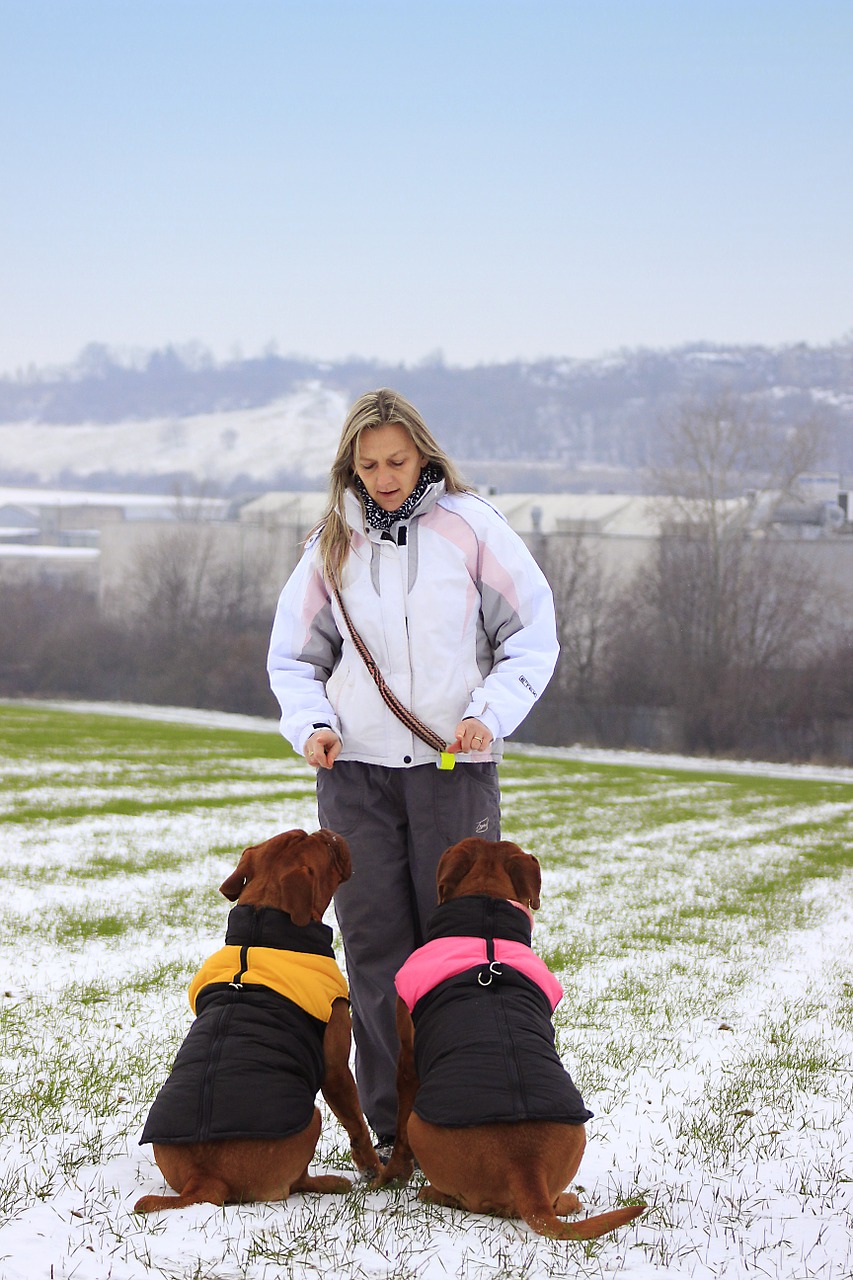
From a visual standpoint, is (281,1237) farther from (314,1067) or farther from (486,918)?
(486,918)

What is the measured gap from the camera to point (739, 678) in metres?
51.7

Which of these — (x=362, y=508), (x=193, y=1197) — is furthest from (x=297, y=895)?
(x=362, y=508)

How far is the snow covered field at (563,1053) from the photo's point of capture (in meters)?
3.15

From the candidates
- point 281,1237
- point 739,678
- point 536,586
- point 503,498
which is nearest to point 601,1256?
point 281,1237

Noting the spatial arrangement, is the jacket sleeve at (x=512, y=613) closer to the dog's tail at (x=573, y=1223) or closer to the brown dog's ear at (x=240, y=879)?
the brown dog's ear at (x=240, y=879)

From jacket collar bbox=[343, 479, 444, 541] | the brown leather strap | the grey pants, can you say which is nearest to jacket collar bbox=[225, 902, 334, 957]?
the grey pants

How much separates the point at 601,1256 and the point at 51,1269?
1412 millimetres

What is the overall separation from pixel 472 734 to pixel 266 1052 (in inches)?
46.3

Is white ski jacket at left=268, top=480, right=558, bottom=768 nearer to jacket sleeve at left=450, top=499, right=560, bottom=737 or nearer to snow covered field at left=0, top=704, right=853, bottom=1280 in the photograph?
jacket sleeve at left=450, top=499, right=560, bottom=737

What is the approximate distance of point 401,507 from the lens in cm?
416

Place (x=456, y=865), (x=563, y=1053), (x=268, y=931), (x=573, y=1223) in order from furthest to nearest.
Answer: (x=563, y=1053)
(x=456, y=865)
(x=268, y=931)
(x=573, y=1223)

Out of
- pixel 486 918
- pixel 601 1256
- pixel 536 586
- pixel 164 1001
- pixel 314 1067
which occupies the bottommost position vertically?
pixel 164 1001

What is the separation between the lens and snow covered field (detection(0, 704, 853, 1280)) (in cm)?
315

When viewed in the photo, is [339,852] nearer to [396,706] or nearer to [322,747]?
[322,747]
